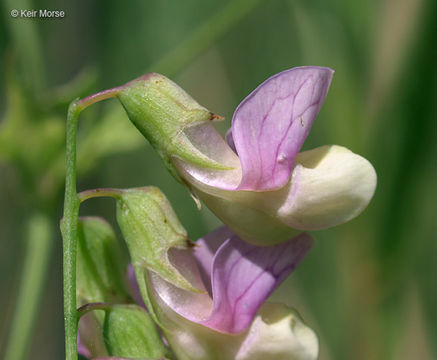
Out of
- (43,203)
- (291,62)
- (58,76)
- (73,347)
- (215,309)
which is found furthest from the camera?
(58,76)

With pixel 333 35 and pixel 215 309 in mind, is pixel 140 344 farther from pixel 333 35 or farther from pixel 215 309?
pixel 333 35

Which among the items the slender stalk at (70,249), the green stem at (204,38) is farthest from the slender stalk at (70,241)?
the green stem at (204,38)

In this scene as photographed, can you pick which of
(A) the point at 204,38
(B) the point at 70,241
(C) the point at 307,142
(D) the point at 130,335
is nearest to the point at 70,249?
(B) the point at 70,241

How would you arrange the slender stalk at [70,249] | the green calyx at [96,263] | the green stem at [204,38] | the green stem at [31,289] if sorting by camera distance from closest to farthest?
the slender stalk at [70,249]
the green calyx at [96,263]
the green stem at [31,289]
the green stem at [204,38]

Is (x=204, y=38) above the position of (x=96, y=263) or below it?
above

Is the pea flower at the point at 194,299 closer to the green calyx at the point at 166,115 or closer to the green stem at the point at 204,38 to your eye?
the green calyx at the point at 166,115

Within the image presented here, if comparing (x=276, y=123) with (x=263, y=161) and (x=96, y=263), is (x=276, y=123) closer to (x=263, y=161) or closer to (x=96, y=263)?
(x=263, y=161)

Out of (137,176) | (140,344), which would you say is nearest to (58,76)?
(137,176)
